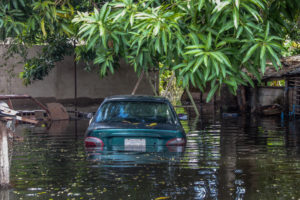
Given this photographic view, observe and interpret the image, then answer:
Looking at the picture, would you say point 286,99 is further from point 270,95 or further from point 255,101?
point 270,95

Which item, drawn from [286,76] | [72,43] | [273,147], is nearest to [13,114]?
[273,147]

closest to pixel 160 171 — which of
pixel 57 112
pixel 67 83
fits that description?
pixel 57 112

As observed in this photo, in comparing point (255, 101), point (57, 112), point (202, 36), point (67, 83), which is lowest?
point (57, 112)

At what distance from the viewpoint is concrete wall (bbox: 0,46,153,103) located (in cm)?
2306

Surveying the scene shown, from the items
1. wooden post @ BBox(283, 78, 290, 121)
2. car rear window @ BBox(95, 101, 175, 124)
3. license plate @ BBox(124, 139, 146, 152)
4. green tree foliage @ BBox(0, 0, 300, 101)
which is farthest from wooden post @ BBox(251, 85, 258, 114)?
green tree foliage @ BBox(0, 0, 300, 101)

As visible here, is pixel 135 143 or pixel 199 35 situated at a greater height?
pixel 199 35

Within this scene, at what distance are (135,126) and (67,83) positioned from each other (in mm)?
14787

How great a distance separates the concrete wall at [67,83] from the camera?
23.1 m

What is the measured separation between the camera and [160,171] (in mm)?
9117

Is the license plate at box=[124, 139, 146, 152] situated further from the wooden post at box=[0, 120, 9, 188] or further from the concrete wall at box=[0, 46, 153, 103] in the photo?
the concrete wall at box=[0, 46, 153, 103]

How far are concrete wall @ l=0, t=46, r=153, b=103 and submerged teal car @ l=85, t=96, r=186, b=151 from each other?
13698 millimetres

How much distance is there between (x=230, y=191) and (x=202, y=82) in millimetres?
2021

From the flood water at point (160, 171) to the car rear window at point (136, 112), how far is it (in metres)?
0.62

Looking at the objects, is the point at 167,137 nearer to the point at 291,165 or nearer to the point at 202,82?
the point at 291,165
